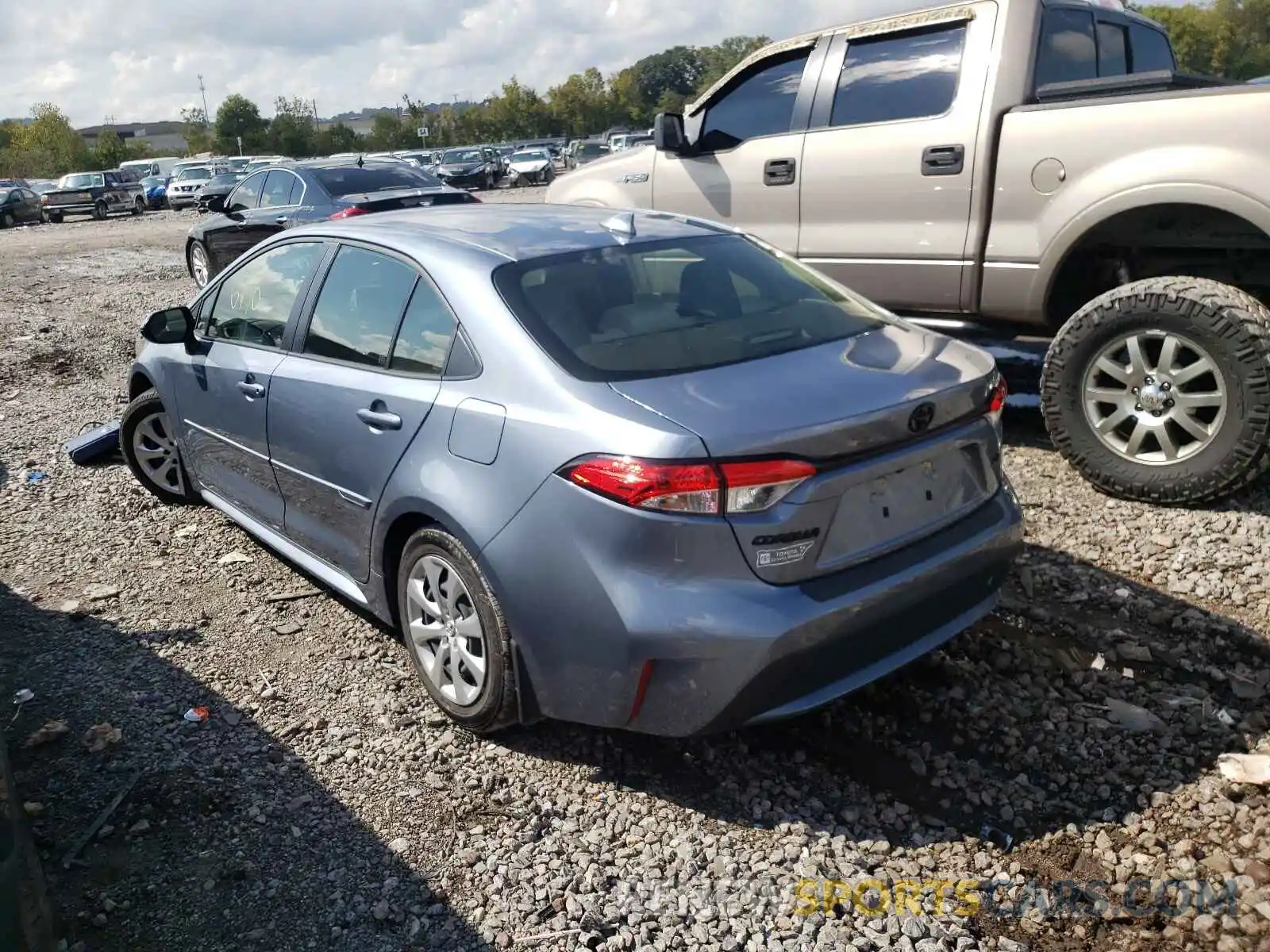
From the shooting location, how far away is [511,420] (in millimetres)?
3010

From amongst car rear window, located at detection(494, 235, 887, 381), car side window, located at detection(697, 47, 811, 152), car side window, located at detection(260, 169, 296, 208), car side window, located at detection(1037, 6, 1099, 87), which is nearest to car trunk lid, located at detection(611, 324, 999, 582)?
car rear window, located at detection(494, 235, 887, 381)

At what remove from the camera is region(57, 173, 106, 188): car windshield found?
34.8m

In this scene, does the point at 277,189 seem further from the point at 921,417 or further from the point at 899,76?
the point at 921,417

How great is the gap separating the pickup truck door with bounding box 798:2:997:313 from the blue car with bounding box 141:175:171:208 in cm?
3808

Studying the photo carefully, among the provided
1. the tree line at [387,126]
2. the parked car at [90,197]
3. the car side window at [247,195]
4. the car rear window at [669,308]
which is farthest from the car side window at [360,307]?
the tree line at [387,126]

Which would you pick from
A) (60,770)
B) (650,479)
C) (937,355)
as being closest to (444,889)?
(650,479)

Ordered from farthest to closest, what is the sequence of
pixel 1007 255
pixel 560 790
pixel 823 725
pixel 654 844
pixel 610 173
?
pixel 610 173, pixel 1007 255, pixel 823 725, pixel 560 790, pixel 654 844

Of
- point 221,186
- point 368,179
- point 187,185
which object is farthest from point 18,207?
point 368,179

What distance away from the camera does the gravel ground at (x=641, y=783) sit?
2635mm

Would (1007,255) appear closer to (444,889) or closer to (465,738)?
(465,738)

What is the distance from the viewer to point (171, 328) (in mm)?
4871

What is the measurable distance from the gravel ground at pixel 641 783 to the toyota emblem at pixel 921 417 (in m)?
1.05

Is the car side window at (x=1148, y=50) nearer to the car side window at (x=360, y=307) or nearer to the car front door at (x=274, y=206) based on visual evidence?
the car side window at (x=360, y=307)

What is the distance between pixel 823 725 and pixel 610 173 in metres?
4.89
